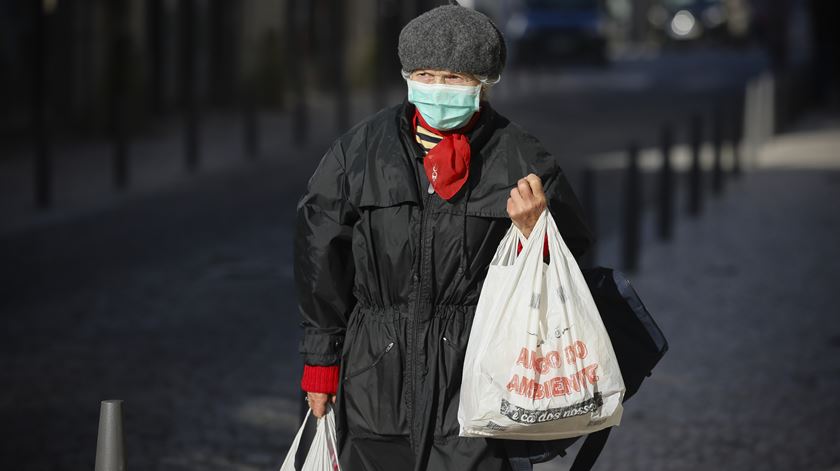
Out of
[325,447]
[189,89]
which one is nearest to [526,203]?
[325,447]

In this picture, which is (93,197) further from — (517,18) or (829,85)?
(517,18)

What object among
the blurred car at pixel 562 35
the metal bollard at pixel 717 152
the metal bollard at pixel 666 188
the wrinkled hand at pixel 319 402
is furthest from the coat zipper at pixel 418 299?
the blurred car at pixel 562 35

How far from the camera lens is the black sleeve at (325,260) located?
349cm

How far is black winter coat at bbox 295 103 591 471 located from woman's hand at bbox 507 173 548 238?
0.07 m

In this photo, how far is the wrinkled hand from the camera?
11.7ft

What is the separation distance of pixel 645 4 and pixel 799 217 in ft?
162

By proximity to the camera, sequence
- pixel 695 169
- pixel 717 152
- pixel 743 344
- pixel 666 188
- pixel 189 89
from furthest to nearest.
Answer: pixel 189 89
pixel 717 152
pixel 695 169
pixel 666 188
pixel 743 344

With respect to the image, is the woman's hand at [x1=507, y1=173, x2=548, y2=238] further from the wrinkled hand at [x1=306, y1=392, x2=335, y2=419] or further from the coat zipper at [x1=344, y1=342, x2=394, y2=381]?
the wrinkled hand at [x1=306, y1=392, x2=335, y2=419]

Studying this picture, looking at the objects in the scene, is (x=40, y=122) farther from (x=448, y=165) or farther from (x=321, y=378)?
(x=448, y=165)

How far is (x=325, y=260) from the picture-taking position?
3492 mm

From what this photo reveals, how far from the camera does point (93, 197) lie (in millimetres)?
13906

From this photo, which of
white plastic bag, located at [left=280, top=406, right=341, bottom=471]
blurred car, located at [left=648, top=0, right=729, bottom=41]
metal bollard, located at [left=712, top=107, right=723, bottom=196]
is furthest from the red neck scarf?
blurred car, located at [left=648, top=0, right=729, bottom=41]

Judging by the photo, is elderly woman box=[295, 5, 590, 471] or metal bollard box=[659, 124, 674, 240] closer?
elderly woman box=[295, 5, 590, 471]

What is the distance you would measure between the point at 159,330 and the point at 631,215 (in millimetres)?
3628
